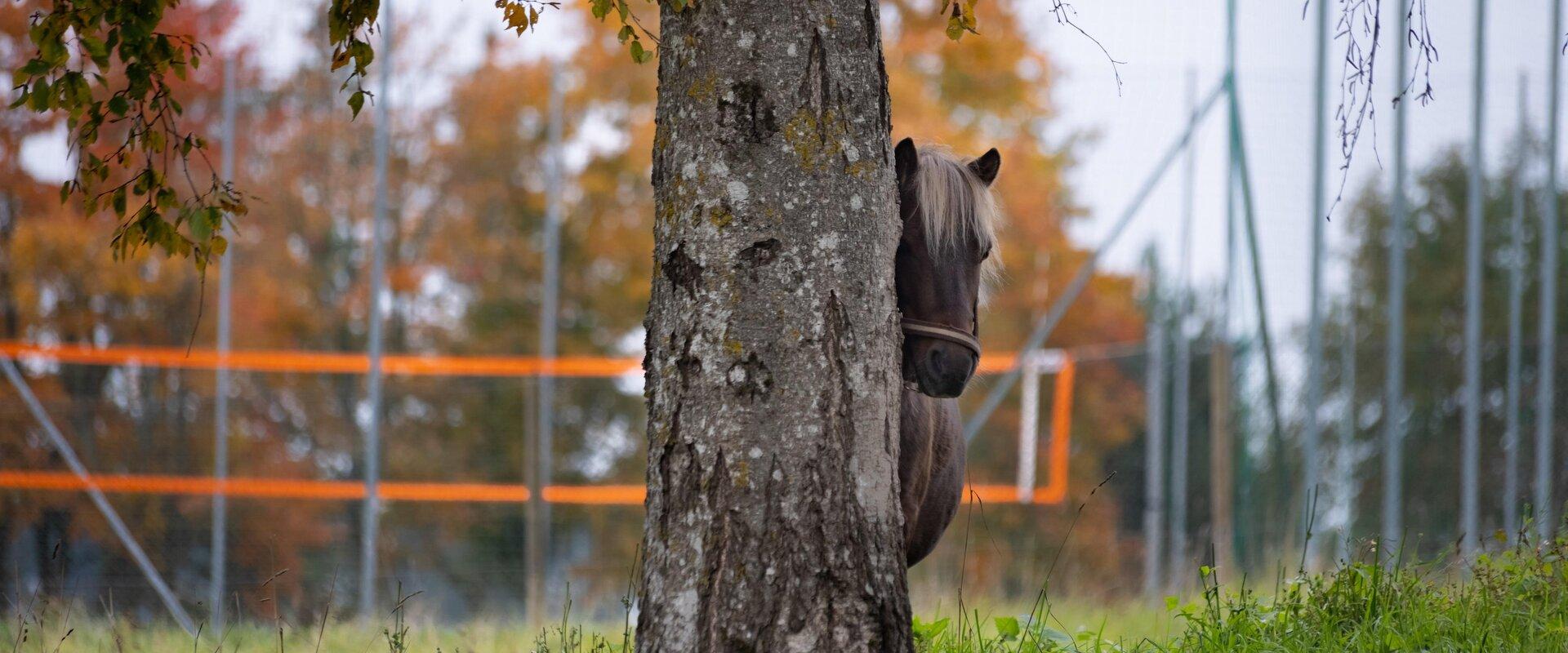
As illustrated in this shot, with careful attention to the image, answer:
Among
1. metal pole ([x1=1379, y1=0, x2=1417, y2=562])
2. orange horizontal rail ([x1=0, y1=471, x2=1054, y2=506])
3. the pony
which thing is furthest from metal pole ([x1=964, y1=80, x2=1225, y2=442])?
the pony

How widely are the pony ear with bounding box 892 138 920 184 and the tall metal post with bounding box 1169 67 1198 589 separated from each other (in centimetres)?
709

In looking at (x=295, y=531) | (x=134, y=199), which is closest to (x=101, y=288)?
(x=134, y=199)

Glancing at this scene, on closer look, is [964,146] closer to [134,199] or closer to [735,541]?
[134,199]

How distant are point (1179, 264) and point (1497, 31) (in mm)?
2841

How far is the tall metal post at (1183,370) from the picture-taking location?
10211 mm

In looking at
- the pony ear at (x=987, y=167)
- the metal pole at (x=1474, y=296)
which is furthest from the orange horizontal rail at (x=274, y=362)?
the pony ear at (x=987, y=167)

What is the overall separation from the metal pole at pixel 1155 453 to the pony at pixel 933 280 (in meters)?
6.57

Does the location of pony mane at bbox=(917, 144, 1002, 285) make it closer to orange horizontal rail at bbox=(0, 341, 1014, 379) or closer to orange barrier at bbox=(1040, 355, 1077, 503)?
orange horizontal rail at bbox=(0, 341, 1014, 379)

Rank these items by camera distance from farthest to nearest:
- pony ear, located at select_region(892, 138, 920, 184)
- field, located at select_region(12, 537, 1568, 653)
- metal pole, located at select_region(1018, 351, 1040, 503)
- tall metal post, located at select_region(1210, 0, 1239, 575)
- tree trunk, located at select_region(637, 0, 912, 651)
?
metal pole, located at select_region(1018, 351, 1040, 503) → tall metal post, located at select_region(1210, 0, 1239, 575) → pony ear, located at select_region(892, 138, 920, 184) → field, located at select_region(12, 537, 1568, 653) → tree trunk, located at select_region(637, 0, 912, 651)

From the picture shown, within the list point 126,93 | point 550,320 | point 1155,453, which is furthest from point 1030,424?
point 126,93

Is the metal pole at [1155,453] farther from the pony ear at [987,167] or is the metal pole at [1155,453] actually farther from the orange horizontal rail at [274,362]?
the pony ear at [987,167]

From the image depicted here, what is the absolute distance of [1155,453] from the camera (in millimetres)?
10500

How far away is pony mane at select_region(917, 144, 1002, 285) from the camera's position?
3143 mm

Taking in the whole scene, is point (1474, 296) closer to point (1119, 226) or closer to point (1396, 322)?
point (1396, 322)
